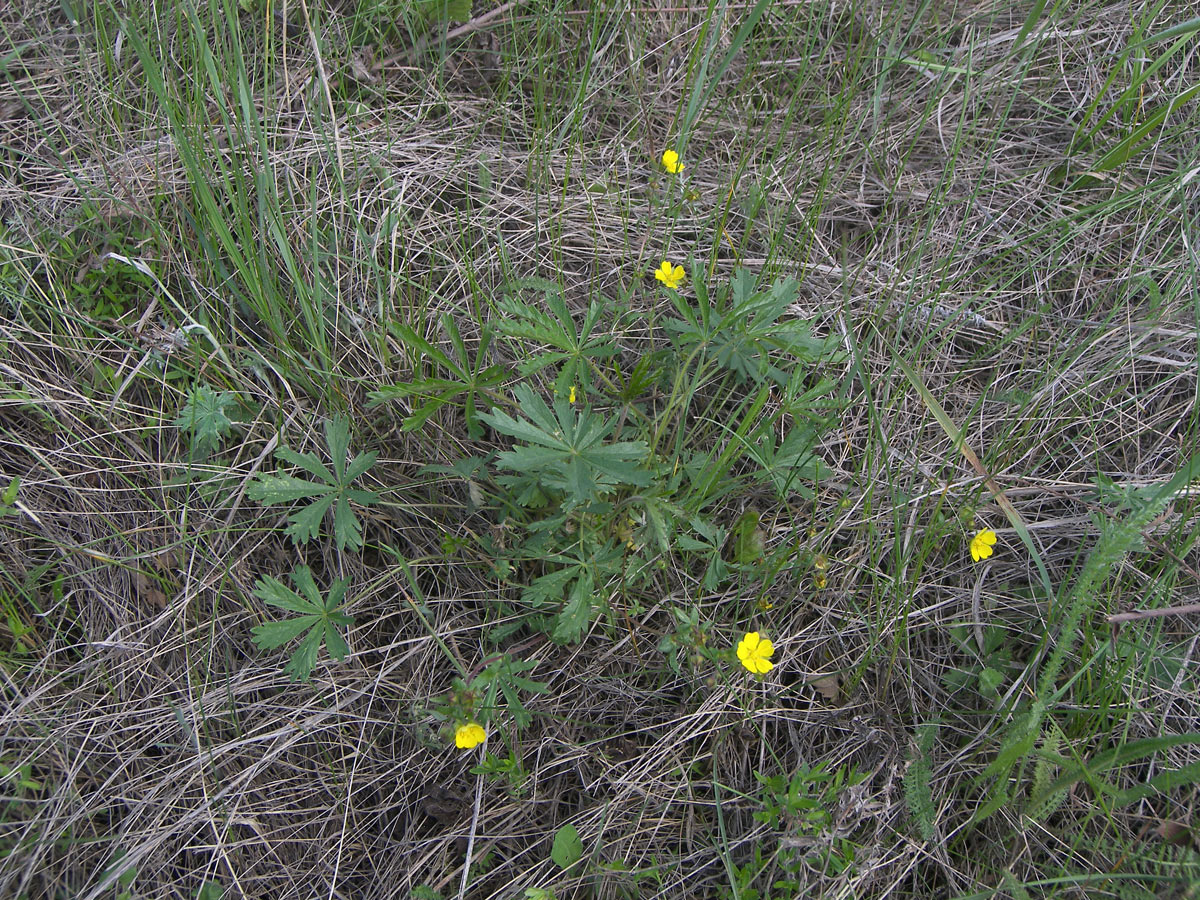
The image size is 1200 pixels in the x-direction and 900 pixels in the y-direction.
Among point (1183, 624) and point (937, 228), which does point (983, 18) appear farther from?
point (1183, 624)

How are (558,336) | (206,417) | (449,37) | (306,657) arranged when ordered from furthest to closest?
(449,37) < (206,417) < (558,336) < (306,657)

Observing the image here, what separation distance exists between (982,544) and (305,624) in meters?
1.70

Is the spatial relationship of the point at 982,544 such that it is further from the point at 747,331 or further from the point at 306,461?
the point at 306,461

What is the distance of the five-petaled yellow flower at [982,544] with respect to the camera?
1.91 metres

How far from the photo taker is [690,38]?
286cm

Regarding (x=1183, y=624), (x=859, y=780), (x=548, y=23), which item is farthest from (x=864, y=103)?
(x=859, y=780)

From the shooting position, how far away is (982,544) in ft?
6.32

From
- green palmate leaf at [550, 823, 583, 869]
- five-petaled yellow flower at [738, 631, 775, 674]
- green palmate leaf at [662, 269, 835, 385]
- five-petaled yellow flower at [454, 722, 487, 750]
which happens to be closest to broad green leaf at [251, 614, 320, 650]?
five-petaled yellow flower at [454, 722, 487, 750]

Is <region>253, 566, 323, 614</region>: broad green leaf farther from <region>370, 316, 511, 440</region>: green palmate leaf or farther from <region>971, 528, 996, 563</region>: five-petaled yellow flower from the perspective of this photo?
<region>971, 528, 996, 563</region>: five-petaled yellow flower

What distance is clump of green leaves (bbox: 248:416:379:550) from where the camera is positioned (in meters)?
1.87

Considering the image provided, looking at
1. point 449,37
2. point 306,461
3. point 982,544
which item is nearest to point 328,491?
point 306,461

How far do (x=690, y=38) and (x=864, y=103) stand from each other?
701 millimetres

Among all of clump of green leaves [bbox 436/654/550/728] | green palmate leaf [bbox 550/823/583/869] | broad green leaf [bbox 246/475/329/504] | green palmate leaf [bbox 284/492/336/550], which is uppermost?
broad green leaf [bbox 246/475/329/504]

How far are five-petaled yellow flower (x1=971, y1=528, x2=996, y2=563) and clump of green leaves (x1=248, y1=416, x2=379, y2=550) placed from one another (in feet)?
5.03
